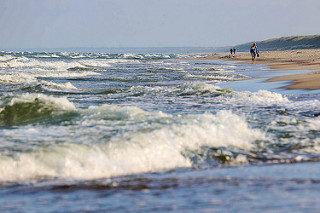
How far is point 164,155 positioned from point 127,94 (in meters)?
8.17

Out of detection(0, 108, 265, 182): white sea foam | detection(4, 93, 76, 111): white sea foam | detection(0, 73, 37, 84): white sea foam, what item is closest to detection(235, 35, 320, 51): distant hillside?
detection(0, 73, 37, 84): white sea foam

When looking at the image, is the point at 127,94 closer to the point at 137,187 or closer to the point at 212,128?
the point at 212,128

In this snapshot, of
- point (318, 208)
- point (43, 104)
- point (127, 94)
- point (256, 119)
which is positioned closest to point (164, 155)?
point (318, 208)

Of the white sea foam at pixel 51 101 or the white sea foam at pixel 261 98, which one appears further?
the white sea foam at pixel 261 98

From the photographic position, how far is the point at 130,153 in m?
4.80

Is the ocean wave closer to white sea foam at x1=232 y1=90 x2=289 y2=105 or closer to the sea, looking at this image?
the sea

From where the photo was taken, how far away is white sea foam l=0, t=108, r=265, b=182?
4223 millimetres

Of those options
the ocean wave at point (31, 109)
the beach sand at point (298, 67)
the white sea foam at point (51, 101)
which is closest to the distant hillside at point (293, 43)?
the beach sand at point (298, 67)

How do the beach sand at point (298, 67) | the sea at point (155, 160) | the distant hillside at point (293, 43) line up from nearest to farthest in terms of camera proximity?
the sea at point (155, 160) → the beach sand at point (298, 67) → the distant hillside at point (293, 43)

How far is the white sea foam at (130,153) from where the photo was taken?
4.22 metres

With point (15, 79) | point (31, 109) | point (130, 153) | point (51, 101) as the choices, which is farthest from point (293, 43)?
point (130, 153)

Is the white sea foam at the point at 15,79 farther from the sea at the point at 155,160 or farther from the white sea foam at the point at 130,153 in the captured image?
the white sea foam at the point at 130,153

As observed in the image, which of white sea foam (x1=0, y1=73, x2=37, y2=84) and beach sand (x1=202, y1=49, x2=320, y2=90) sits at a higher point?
white sea foam (x1=0, y1=73, x2=37, y2=84)

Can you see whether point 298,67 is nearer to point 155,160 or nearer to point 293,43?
point 155,160
